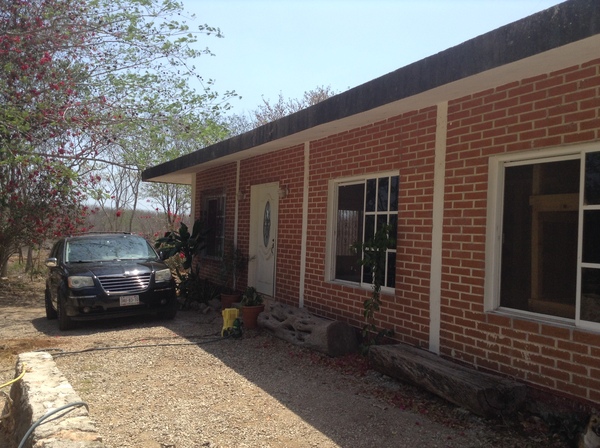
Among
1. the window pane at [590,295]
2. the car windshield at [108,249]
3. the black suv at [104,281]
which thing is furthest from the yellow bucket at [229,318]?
the window pane at [590,295]

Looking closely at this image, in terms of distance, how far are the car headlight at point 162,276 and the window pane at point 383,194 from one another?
13.7 feet

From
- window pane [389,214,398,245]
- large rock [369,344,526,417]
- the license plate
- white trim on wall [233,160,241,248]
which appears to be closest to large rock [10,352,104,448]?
large rock [369,344,526,417]

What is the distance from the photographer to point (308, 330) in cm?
636

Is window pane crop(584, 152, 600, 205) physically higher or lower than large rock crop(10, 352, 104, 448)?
higher

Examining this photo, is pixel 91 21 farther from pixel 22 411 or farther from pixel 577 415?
pixel 577 415

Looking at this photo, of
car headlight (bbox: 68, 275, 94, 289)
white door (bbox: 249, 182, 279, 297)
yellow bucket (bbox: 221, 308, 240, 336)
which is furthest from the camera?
white door (bbox: 249, 182, 279, 297)

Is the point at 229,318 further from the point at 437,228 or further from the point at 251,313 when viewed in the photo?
the point at 437,228

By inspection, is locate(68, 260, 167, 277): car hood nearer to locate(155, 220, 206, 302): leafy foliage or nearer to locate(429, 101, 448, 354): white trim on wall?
locate(155, 220, 206, 302): leafy foliage

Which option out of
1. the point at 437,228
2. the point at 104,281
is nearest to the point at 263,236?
the point at 104,281

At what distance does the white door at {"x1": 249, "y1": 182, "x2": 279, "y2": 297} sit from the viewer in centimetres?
874

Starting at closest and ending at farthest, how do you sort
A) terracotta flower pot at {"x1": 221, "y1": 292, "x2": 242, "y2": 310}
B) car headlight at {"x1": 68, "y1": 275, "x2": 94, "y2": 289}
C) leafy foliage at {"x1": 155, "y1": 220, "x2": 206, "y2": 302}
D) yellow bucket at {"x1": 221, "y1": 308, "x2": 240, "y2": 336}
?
1. yellow bucket at {"x1": 221, "y1": 308, "x2": 240, "y2": 336}
2. car headlight at {"x1": 68, "y1": 275, "x2": 94, "y2": 289}
3. terracotta flower pot at {"x1": 221, "y1": 292, "x2": 242, "y2": 310}
4. leafy foliage at {"x1": 155, "y1": 220, "x2": 206, "y2": 302}

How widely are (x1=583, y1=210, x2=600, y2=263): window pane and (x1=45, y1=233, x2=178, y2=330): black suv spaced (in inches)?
254

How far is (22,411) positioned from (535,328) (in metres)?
4.09

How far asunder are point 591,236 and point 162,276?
6.61 meters
